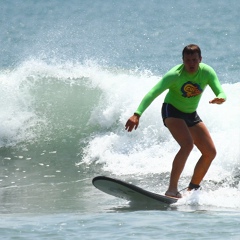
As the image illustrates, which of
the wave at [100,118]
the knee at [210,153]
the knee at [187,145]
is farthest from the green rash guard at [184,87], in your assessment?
the wave at [100,118]

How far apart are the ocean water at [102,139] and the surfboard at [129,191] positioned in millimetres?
144

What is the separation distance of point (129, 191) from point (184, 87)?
1.22 m

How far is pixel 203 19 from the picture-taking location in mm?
27344

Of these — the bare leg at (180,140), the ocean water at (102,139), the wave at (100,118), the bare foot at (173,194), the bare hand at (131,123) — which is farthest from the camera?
the wave at (100,118)

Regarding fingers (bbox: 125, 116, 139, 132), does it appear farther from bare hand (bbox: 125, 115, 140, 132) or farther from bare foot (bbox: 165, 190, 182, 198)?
bare foot (bbox: 165, 190, 182, 198)

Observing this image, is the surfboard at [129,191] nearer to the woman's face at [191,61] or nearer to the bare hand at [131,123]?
the bare hand at [131,123]

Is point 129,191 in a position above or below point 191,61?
below

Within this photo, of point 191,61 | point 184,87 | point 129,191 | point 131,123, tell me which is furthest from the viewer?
point 129,191

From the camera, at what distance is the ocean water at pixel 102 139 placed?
7.30 metres

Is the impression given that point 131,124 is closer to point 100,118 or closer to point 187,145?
point 187,145

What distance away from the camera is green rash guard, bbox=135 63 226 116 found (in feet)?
26.3

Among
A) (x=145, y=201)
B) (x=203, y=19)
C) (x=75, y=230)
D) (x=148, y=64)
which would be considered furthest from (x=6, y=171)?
(x=203, y=19)

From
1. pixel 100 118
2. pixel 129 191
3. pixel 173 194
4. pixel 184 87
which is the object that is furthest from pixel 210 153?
pixel 100 118

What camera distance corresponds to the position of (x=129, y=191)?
8297 millimetres
